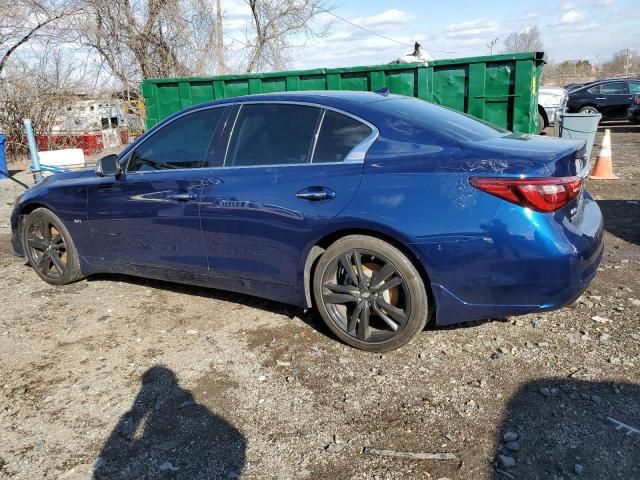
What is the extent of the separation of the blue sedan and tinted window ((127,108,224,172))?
2 centimetres

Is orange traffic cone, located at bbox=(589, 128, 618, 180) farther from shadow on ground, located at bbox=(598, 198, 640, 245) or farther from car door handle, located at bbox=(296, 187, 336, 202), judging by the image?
car door handle, located at bbox=(296, 187, 336, 202)

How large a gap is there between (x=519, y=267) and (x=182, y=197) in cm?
239

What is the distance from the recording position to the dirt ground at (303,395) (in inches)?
98.4

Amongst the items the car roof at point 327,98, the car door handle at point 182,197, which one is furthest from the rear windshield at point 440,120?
the car door handle at point 182,197

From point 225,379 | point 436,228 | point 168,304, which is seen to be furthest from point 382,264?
point 168,304

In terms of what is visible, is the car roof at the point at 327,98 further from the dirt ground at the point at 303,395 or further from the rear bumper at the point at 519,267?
the dirt ground at the point at 303,395

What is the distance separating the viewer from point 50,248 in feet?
16.4

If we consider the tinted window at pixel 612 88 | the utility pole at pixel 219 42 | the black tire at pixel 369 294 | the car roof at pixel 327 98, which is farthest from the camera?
the utility pole at pixel 219 42

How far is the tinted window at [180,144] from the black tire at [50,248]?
3.62 feet

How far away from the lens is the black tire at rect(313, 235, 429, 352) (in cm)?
323

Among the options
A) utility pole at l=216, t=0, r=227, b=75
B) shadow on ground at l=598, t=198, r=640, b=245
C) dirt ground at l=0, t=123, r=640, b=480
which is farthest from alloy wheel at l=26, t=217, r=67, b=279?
utility pole at l=216, t=0, r=227, b=75

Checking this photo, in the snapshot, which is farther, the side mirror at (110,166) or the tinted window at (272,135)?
the side mirror at (110,166)

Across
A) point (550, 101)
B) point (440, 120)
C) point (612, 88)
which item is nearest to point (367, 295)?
point (440, 120)

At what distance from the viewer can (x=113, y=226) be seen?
4.44 meters
